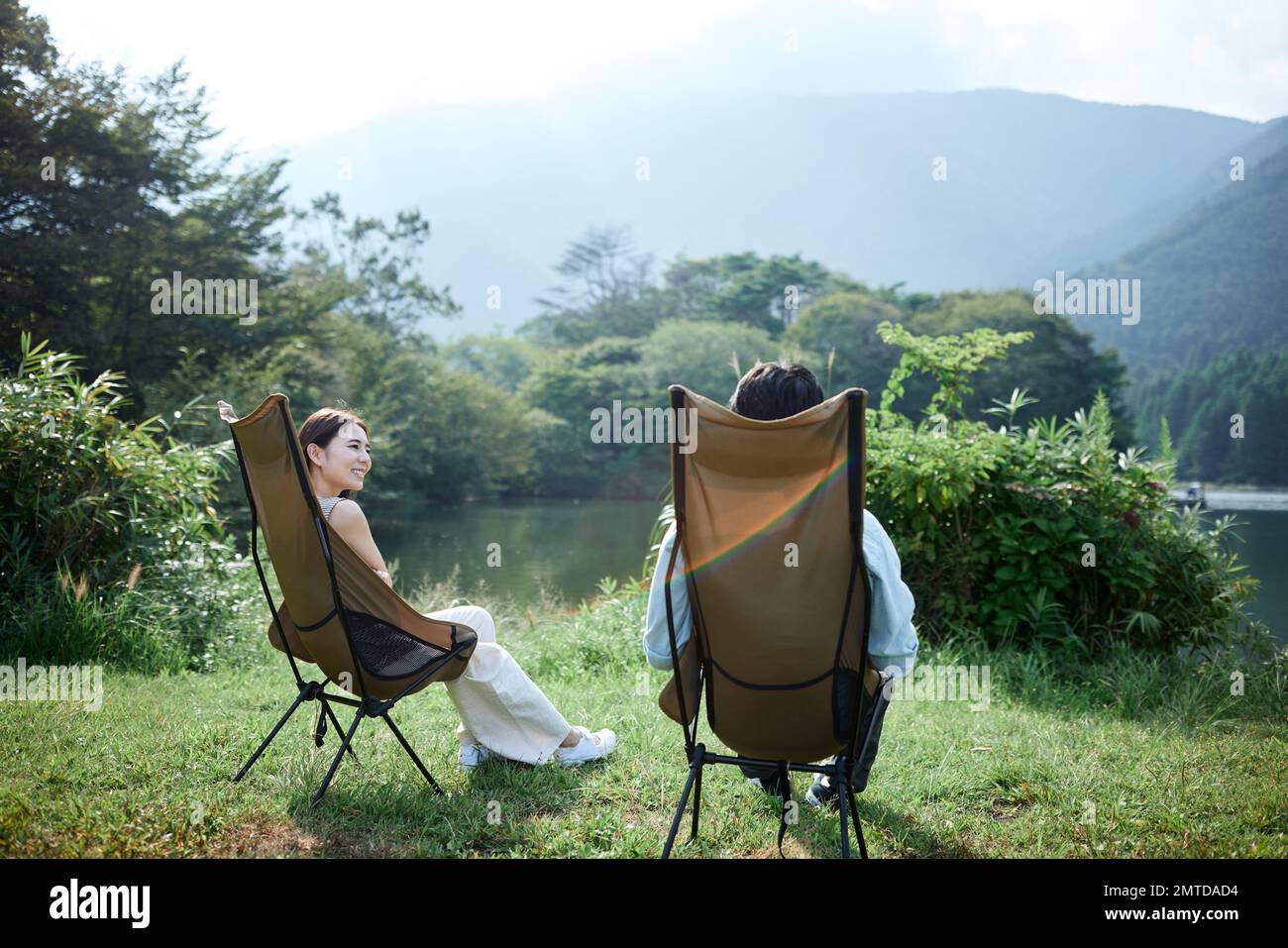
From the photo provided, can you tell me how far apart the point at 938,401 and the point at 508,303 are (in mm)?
125352

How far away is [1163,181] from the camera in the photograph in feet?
366

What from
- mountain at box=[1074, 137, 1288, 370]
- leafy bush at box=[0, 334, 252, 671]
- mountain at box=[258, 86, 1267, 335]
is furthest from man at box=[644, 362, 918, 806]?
mountain at box=[258, 86, 1267, 335]

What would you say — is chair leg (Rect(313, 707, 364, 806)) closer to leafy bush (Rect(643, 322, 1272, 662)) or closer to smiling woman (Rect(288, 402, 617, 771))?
smiling woman (Rect(288, 402, 617, 771))

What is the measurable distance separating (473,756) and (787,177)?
149089 millimetres

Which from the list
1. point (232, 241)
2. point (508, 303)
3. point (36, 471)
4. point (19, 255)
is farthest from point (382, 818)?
point (508, 303)

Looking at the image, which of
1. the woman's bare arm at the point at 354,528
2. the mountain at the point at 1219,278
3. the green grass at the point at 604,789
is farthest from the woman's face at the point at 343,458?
the mountain at the point at 1219,278

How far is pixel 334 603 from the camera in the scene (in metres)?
2.58

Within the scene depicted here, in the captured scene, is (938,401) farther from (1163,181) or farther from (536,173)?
(536,173)

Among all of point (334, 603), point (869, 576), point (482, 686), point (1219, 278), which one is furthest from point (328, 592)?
point (1219, 278)

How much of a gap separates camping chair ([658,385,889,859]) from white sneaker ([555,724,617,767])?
90 centimetres

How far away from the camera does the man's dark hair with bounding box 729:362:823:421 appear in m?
2.25

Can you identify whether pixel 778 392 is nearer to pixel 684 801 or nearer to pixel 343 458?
pixel 684 801

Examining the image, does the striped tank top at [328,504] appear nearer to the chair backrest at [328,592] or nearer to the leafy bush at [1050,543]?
the chair backrest at [328,592]
